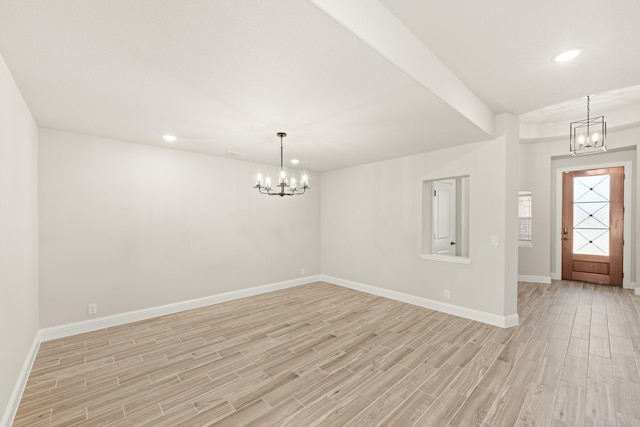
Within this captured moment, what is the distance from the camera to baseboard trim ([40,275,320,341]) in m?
3.40

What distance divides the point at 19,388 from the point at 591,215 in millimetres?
9227

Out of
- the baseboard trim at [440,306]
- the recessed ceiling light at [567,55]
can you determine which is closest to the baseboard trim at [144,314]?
the baseboard trim at [440,306]

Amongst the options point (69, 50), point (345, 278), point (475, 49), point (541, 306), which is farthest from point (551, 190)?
point (69, 50)

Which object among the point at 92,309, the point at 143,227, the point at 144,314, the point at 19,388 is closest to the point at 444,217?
the point at 143,227

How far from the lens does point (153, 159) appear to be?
164 inches

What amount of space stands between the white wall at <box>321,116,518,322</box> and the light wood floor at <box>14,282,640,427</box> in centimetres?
57

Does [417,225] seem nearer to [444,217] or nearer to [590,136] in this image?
[444,217]

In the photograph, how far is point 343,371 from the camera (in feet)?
8.69

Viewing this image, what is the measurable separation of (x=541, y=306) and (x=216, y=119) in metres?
5.68

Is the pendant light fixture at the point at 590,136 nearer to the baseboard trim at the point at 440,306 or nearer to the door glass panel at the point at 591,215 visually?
the door glass panel at the point at 591,215

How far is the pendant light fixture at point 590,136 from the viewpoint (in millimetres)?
3975

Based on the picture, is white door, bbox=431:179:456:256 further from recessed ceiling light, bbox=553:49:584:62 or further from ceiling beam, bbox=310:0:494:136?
recessed ceiling light, bbox=553:49:584:62

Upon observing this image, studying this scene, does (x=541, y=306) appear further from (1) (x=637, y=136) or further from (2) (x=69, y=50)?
(2) (x=69, y=50)

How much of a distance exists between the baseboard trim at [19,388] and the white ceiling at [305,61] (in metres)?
2.48
